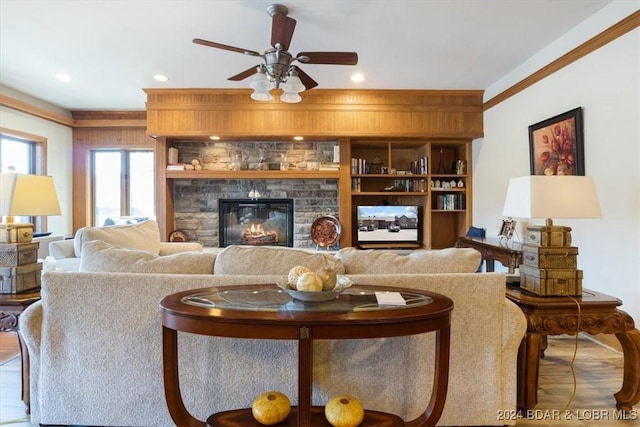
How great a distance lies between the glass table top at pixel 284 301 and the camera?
1.28 m

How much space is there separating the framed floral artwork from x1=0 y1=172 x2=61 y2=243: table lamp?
3.88 m

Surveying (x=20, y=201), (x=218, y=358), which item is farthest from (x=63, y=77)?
(x=218, y=358)

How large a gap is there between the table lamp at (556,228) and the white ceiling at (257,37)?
1.71 meters

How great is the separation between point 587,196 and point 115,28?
378 cm

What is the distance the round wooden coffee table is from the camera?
3.91ft

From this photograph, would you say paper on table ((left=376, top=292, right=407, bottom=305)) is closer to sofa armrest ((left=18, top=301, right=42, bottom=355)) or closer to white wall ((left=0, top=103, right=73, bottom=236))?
sofa armrest ((left=18, top=301, right=42, bottom=355))

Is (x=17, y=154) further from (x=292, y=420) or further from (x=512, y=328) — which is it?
(x=512, y=328)

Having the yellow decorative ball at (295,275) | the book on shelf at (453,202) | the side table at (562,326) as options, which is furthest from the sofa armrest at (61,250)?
the book on shelf at (453,202)

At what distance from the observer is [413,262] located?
172 cm

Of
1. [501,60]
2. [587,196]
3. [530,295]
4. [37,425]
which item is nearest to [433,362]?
[530,295]

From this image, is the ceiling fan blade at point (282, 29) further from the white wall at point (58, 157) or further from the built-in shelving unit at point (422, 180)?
the white wall at point (58, 157)

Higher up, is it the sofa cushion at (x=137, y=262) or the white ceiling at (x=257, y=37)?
the white ceiling at (x=257, y=37)

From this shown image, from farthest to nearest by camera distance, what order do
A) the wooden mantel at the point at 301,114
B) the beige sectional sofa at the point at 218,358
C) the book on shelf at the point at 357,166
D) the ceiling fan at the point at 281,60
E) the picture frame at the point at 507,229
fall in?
the book on shelf at the point at 357,166
the wooden mantel at the point at 301,114
the picture frame at the point at 507,229
the ceiling fan at the point at 281,60
the beige sectional sofa at the point at 218,358

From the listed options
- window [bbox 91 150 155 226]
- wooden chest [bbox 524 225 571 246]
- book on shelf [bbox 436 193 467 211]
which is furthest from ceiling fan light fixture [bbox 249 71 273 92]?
window [bbox 91 150 155 226]
